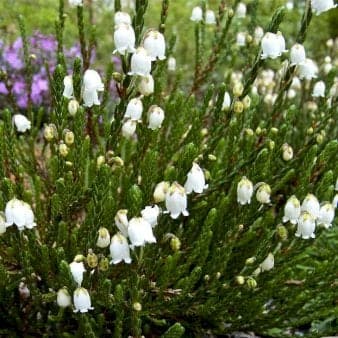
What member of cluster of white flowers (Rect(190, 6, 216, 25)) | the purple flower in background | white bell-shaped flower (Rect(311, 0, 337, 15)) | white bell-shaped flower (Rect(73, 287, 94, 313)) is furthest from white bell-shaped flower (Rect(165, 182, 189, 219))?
the purple flower in background

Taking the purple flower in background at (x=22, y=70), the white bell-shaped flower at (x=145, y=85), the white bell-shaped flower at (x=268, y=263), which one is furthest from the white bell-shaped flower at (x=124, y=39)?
the purple flower in background at (x=22, y=70)

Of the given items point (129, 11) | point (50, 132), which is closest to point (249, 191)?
point (50, 132)

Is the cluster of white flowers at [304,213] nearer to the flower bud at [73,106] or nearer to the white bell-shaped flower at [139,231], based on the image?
the white bell-shaped flower at [139,231]

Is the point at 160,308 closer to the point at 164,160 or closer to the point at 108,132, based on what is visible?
the point at 108,132

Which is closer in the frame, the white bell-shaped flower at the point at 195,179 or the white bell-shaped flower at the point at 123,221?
the white bell-shaped flower at the point at 123,221

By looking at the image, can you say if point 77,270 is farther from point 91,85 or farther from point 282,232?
point 282,232

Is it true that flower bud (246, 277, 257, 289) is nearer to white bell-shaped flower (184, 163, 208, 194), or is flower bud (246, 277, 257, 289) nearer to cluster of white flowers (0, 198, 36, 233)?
white bell-shaped flower (184, 163, 208, 194)
